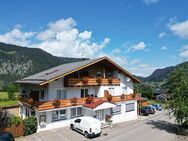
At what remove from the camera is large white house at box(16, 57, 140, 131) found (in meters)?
31.0

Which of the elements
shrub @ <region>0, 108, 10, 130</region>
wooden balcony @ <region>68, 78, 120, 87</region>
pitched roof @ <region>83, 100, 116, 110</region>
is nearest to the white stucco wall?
pitched roof @ <region>83, 100, 116, 110</region>

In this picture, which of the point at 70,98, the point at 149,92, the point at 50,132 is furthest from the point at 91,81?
the point at 149,92

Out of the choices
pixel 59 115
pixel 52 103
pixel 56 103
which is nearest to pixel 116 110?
pixel 59 115

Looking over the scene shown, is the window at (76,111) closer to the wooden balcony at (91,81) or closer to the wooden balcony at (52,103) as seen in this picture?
the wooden balcony at (52,103)

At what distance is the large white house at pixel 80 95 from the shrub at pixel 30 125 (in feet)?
2.43

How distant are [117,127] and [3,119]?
16.0 meters

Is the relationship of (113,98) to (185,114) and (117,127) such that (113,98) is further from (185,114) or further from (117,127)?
(185,114)

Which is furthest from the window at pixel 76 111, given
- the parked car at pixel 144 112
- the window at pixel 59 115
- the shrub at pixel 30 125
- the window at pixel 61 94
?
the parked car at pixel 144 112

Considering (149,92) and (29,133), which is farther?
(149,92)

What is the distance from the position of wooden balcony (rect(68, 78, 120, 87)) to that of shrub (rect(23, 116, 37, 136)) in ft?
23.0

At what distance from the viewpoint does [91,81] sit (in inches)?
1404

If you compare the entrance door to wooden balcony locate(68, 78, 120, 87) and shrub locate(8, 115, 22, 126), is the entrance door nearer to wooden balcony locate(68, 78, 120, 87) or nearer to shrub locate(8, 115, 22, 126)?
wooden balcony locate(68, 78, 120, 87)

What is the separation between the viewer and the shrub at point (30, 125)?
93.4 feet

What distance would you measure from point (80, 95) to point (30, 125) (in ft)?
32.0
